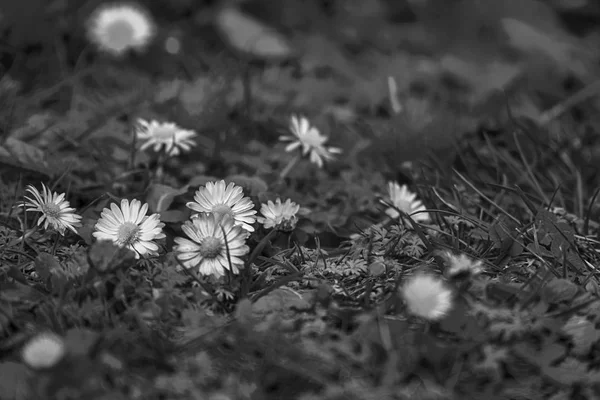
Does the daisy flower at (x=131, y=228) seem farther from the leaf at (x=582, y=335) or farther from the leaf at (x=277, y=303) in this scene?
the leaf at (x=582, y=335)

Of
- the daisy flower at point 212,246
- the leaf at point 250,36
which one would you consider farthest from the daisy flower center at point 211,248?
the leaf at point 250,36

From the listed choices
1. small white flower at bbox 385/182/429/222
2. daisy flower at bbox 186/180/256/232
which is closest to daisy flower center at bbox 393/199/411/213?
small white flower at bbox 385/182/429/222

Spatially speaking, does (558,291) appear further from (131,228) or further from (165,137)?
(165,137)

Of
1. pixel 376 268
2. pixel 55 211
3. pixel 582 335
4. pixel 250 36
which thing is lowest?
pixel 582 335

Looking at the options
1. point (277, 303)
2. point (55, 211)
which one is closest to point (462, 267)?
point (277, 303)

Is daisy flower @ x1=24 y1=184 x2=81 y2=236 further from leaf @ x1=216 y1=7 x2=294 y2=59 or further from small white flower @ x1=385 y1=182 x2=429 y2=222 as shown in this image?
leaf @ x1=216 y1=7 x2=294 y2=59

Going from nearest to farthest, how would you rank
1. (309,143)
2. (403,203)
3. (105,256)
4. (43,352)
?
(43,352) → (105,256) → (403,203) → (309,143)

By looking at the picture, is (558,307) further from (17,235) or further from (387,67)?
(387,67)
